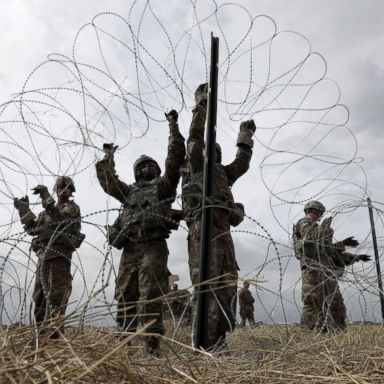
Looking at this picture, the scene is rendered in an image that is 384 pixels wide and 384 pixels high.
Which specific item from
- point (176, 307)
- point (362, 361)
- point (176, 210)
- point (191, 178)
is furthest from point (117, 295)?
point (176, 307)

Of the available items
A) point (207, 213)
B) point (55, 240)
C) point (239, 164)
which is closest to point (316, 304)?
point (239, 164)

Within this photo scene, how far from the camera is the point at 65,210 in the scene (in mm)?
6320

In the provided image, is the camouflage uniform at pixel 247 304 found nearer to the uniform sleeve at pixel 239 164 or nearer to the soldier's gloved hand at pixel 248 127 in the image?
the uniform sleeve at pixel 239 164

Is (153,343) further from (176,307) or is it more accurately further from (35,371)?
(176,307)

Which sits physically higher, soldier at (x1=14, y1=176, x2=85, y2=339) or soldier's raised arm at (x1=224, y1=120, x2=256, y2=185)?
soldier's raised arm at (x1=224, y1=120, x2=256, y2=185)

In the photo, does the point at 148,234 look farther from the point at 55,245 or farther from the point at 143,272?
the point at 55,245

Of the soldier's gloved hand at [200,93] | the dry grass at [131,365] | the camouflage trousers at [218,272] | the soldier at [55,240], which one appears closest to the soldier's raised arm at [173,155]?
the soldier's gloved hand at [200,93]

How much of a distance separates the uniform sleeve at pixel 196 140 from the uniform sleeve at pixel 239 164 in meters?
0.47

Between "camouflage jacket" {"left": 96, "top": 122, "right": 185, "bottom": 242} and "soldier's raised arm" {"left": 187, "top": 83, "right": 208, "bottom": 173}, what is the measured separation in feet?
0.75

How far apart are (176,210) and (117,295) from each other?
0.97 m

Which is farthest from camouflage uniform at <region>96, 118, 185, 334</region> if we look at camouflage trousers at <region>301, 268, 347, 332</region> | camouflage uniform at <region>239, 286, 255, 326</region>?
camouflage uniform at <region>239, 286, 255, 326</region>

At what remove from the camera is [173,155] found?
16.0 feet

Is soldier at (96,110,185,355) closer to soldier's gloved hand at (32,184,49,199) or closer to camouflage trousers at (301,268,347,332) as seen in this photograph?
soldier's gloved hand at (32,184,49,199)

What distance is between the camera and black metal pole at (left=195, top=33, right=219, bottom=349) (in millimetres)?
3283
